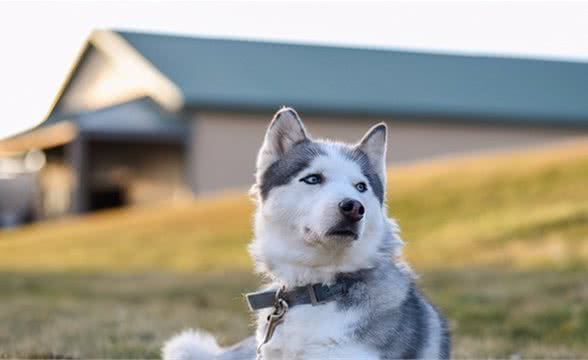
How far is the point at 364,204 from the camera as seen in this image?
4.67m

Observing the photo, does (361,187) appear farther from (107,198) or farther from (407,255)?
(107,198)

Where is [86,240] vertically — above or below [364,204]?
above

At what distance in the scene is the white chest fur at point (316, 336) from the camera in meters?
4.54

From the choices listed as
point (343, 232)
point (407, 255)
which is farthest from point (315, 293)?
point (407, 255)

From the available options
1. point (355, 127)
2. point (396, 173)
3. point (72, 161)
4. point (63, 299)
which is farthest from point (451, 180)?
point (63, 299)

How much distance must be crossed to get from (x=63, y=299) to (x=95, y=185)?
19491mm

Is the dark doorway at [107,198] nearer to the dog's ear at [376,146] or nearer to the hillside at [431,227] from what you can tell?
the hillside at [431,227]

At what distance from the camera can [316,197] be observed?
4633 millimetres

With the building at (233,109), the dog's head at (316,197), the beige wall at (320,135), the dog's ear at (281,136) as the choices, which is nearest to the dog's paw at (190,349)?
the dog's head at (316,197)

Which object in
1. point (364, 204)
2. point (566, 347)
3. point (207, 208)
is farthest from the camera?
point (207, 208)

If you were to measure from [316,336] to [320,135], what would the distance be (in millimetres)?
24582

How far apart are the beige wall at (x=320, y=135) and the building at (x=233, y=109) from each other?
0.04 meters

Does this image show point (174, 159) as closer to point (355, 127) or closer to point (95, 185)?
point (95, 185)

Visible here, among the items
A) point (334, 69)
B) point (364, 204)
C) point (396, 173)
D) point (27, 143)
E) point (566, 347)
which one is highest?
point (334, 69)
